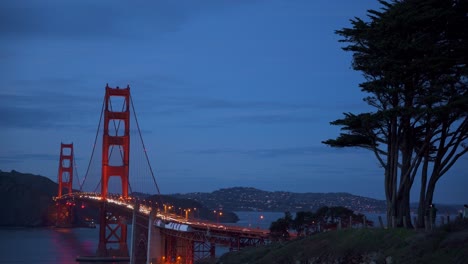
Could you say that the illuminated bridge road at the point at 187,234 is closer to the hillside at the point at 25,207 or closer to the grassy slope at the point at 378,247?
the grassy slope at the point at 378,247

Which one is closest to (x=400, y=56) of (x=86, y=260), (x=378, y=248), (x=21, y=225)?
(x=378, y=248)

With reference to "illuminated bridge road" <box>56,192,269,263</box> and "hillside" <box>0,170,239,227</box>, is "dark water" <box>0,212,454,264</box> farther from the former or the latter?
"hillside" <box>0,170,239,227</box>

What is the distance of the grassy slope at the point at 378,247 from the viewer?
634 inches

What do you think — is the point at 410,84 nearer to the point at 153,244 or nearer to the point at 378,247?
the point at 378,247

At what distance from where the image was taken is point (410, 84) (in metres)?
23.5

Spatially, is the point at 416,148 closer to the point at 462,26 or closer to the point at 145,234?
the point at 462,26

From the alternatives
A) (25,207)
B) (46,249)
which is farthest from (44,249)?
(25,207)

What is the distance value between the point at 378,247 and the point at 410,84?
6661mm

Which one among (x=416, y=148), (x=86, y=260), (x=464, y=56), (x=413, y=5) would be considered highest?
(x=413, y=5)

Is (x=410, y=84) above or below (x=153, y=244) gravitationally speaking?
above

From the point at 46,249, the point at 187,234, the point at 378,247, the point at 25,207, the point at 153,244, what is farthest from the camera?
the point at 25,207

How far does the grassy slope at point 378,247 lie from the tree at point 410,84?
2969 millimetres

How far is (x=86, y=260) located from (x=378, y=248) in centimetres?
4404

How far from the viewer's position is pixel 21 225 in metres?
132
